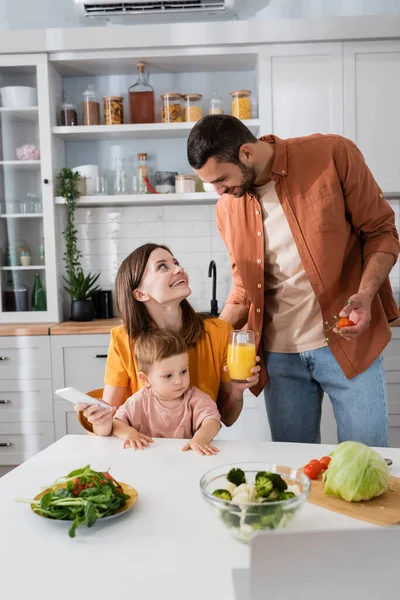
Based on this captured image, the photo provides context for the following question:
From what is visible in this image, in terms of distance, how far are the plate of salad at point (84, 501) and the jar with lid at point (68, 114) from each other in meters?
2.82

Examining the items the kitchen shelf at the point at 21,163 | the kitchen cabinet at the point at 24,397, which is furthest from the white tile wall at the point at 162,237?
the kitchen cabinet at the point at 24,397

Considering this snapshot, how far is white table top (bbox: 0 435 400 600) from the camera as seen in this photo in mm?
918

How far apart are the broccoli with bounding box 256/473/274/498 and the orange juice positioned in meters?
0.68

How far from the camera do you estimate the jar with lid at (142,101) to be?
3.64 meters

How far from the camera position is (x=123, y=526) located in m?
1.11

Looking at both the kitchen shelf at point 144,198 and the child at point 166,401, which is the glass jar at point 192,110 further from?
the child at point 166,401

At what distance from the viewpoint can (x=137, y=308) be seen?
1.96 meters

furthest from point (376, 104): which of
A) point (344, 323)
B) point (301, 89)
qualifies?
point (344, 323)

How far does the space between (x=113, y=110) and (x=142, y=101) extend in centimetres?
17

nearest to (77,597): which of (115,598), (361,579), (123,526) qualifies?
(115,598)

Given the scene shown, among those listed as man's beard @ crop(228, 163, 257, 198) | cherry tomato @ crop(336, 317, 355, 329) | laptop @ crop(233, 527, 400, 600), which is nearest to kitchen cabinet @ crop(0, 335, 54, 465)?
man's beard @ crop(228, 163, 257, 198)

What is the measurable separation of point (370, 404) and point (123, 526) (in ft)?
3.38

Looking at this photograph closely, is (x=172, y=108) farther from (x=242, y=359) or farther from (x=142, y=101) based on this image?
(x=242, y=359)

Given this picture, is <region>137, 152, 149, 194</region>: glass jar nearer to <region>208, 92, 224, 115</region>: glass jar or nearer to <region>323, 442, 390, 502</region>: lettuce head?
<region>208, 92, 224, 115</region>: glass jar
